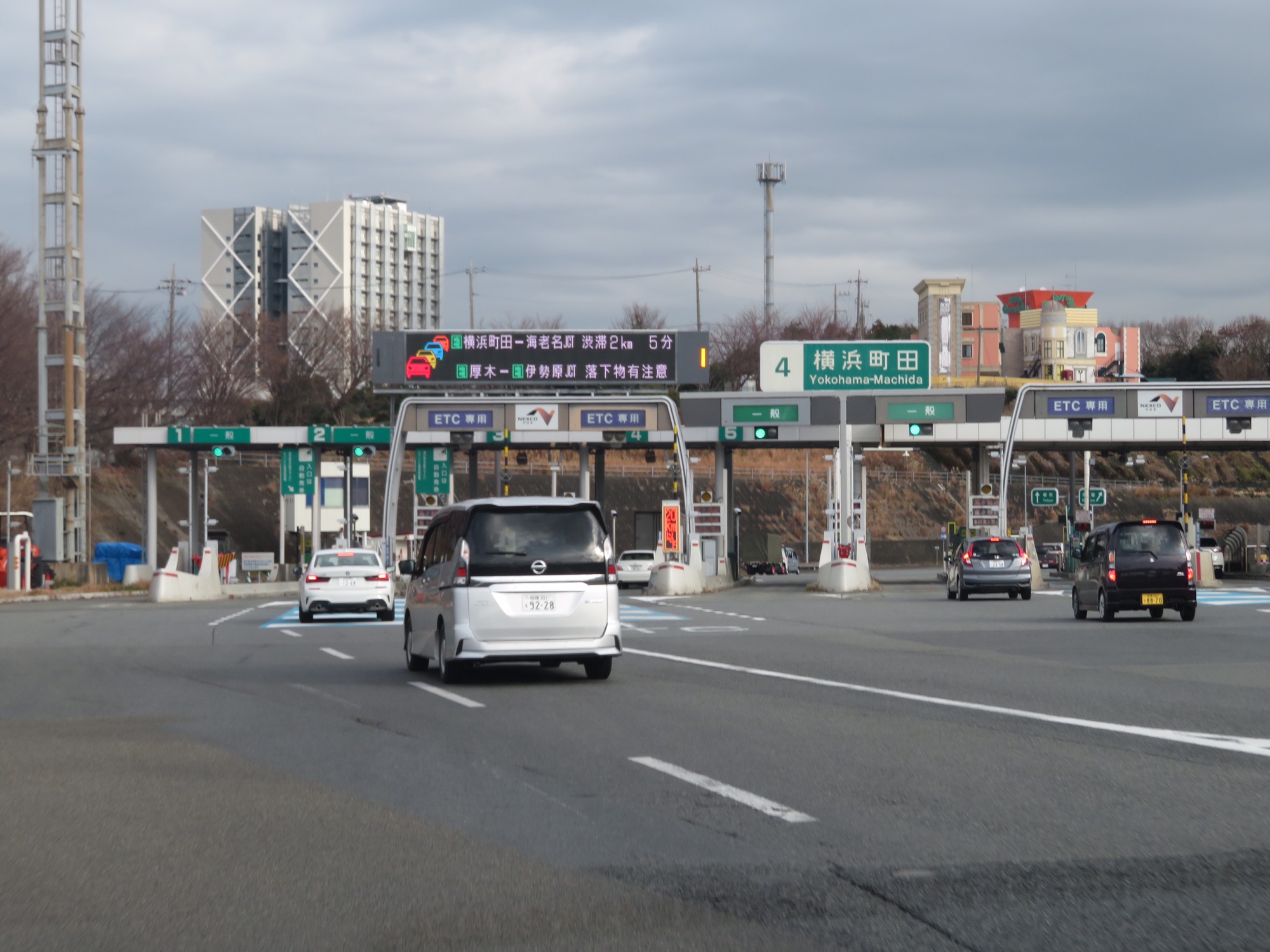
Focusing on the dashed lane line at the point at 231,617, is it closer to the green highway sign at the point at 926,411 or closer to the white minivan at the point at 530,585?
the white minivan at the point at 530,585

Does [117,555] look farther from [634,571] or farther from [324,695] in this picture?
[324,695]

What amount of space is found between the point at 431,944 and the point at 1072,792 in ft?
14.2

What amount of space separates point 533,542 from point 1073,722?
5.64m

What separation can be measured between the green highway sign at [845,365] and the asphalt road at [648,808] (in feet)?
88.7

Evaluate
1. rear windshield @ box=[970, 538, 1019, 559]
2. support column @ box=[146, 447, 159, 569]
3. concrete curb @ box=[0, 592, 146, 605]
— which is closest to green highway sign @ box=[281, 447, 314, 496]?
→ support column @ box=[146, 447, 159, 569]

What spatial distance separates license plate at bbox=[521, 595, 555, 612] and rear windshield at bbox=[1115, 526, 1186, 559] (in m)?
13.1

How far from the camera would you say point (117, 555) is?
58688mm

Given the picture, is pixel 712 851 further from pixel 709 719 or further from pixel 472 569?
pixel 472 569

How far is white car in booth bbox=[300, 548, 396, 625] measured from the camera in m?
28.4

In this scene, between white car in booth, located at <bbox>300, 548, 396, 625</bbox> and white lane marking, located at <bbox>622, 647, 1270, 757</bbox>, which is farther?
white car in booth, located at <bbox>300, 548, 396, 625</bbox>

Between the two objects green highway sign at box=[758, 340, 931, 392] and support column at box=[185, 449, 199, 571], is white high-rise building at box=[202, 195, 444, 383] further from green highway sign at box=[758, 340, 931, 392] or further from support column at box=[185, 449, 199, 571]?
green highway sign at box=[758, 340, 931, 392]

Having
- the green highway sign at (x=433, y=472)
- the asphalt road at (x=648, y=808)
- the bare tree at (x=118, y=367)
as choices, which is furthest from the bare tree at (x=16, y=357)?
the asphalt road at (x=648, y=808)

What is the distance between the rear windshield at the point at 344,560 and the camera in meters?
28.7

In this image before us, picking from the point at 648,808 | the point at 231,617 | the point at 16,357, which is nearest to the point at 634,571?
the point at 231,617
